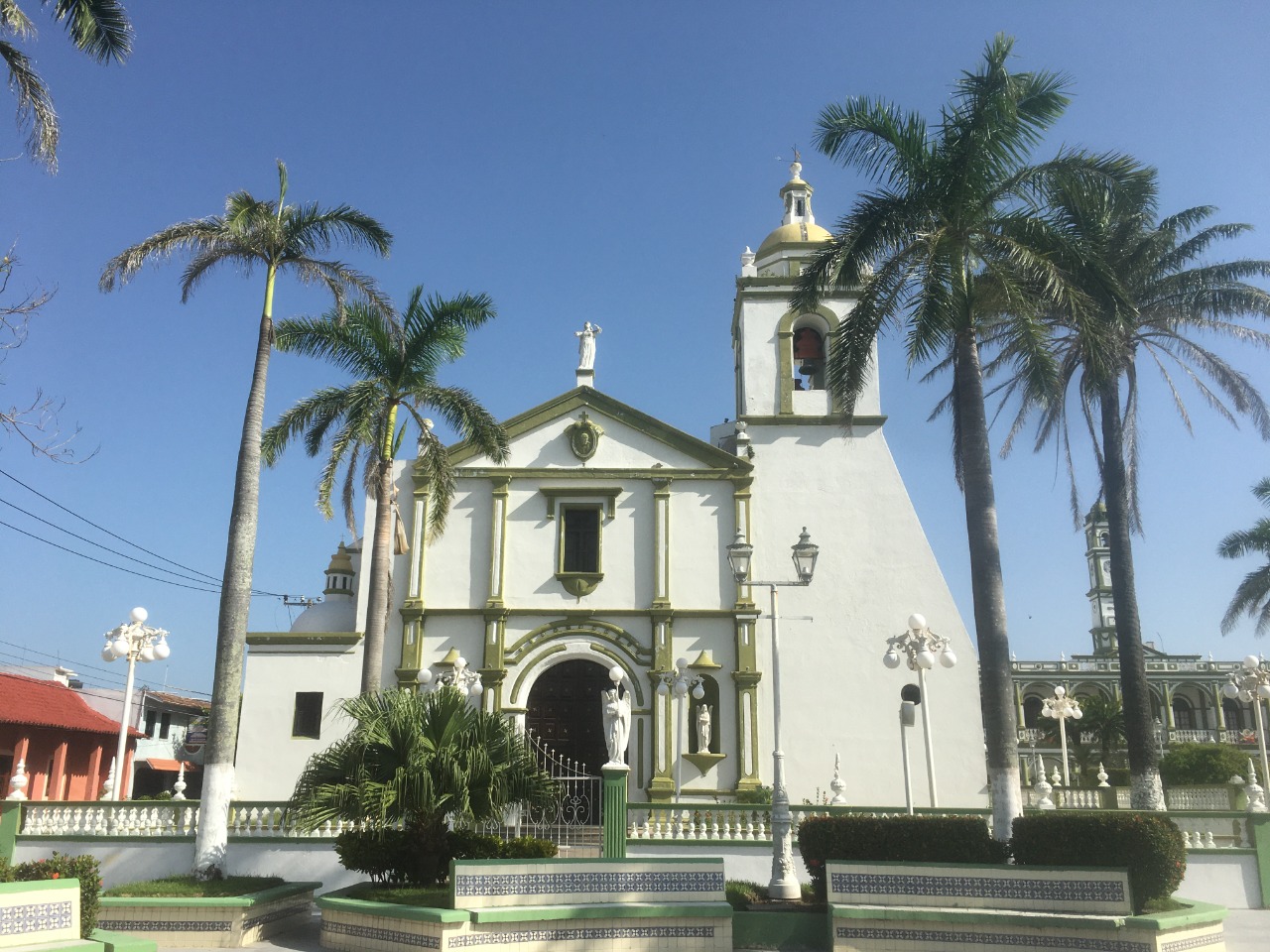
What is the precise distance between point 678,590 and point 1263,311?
12.2 m

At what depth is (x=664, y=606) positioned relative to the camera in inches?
900

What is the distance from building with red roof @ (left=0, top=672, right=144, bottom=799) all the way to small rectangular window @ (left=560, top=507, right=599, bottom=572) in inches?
476

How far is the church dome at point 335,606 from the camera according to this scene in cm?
2409

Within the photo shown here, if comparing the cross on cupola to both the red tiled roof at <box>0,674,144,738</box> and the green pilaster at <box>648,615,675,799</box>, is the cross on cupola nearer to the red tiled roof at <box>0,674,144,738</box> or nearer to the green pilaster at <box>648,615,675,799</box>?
the green pilaster at <box>648,615,675,799</box>

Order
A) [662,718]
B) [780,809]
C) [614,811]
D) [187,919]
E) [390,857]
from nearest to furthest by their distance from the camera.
A: [187,919], [390,857], [780,809], [614,811], [662,718]

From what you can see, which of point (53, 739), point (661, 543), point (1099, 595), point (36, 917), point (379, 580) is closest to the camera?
point (36, 917)

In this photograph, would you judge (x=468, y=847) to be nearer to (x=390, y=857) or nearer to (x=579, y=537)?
(x=390, y=857)

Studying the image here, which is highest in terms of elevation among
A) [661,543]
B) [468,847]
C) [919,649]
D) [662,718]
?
[661,543]

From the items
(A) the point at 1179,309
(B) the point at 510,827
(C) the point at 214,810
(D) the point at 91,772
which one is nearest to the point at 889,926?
(B) the point at 510,827

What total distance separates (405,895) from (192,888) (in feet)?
10.9

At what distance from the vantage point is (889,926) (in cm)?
1177

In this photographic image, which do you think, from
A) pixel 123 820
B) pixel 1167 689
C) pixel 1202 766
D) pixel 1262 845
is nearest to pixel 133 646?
pixel 123 820

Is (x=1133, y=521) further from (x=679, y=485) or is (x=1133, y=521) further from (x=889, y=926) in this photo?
(x=889, y=926)

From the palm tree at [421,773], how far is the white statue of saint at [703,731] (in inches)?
313
